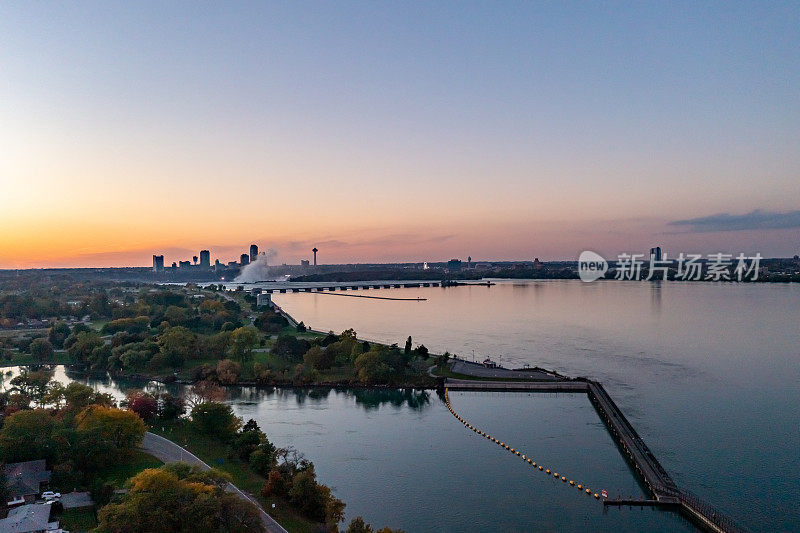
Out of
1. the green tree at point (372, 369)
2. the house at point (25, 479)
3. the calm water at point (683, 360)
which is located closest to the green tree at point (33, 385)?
the house at point (25, 479)

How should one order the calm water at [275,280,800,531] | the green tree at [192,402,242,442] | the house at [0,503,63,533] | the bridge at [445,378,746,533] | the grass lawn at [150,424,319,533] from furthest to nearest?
the green tree at [192,402,242,442]
the calm water at [275,280,800,531]
the bridge at [445,378,746,533]
the grass lawn at [150,424,319,533]
the house at [0,503,63,533]

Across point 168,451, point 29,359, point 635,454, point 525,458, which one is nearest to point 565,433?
point 525,458

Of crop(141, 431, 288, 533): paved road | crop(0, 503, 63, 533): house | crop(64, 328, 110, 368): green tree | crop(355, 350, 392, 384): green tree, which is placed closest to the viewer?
crop(0, 503, 63, 533): house

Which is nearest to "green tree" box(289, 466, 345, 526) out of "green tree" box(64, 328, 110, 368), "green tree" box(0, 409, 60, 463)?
"green tree" box(0, 409, 60, 463)

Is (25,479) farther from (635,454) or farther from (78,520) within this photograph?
(635,454)

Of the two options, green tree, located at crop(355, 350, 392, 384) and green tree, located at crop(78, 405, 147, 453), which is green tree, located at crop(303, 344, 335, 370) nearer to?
green tree, located at crop(355, 350, 392, 384)

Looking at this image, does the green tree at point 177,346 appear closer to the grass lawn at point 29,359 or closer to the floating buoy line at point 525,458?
the grass lawn at point 29,359

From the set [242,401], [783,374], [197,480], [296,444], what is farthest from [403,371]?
[783,374]
